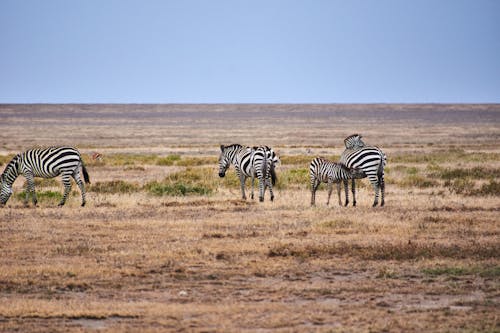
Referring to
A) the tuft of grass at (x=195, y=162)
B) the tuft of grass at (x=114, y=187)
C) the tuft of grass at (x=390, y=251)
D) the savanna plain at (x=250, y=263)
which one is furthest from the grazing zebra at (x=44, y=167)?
the tuft of grass at (x=195, y=162)

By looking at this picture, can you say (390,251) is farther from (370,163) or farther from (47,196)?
(47,196)

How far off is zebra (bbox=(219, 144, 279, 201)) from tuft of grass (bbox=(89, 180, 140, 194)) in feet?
10.9

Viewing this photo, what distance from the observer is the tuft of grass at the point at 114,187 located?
26.4 m

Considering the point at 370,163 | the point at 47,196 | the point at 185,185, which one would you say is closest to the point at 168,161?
the point at 185,185

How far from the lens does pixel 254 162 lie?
77.3ft

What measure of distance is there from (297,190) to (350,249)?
12117 mm

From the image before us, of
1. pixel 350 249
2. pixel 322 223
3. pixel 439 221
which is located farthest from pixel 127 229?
pixel 439 221

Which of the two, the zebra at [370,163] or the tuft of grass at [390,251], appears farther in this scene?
the zebra at [370,163]

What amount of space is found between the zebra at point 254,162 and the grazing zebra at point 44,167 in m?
4.76

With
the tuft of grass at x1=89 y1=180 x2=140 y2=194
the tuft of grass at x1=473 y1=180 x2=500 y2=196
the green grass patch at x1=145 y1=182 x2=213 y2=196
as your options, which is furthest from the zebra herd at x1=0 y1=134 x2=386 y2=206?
the tuft of grass at x1=473 y1=180 x2=500 y2=196

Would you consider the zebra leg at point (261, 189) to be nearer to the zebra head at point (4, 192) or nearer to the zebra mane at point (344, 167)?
the zebra mane at point (344, 167)

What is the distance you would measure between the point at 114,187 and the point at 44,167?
16.4 ft

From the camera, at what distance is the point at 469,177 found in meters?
29.7

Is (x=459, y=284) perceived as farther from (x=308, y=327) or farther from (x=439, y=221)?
(x=439, y=221)
